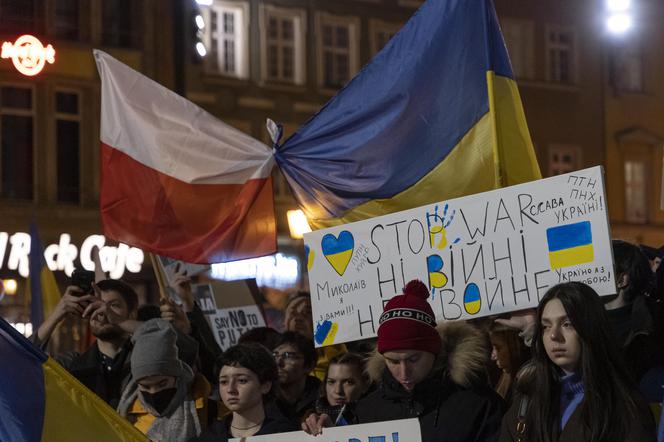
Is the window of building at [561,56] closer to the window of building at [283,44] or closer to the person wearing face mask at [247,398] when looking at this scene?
the window of building at [283,44]

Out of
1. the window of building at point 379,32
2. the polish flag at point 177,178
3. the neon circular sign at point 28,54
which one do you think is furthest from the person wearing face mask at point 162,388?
the window of building at point 379,32

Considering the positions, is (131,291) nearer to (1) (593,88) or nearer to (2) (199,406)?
(2) (199,406)

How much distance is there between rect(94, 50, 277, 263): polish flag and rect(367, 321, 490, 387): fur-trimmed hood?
9.71 ft

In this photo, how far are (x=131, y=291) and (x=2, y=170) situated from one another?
2191 cm

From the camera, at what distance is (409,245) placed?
6.91 m

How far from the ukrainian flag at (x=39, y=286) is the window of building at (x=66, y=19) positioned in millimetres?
18351

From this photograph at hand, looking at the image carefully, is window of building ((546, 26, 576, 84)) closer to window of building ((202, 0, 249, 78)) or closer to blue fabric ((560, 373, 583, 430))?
window of building ((202, 0, 249, 78))

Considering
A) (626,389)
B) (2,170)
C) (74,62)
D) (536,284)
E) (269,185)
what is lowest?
(626,389)

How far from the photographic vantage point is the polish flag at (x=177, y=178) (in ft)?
28.9

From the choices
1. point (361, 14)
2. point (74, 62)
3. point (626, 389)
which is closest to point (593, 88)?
point (361, 14)

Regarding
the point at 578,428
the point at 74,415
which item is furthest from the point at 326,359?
the point at 578,428

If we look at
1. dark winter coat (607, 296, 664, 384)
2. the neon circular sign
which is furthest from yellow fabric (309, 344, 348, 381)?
the neon circular sign

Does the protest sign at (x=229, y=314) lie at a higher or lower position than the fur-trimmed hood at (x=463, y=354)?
higher

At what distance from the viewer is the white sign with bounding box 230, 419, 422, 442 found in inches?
215
